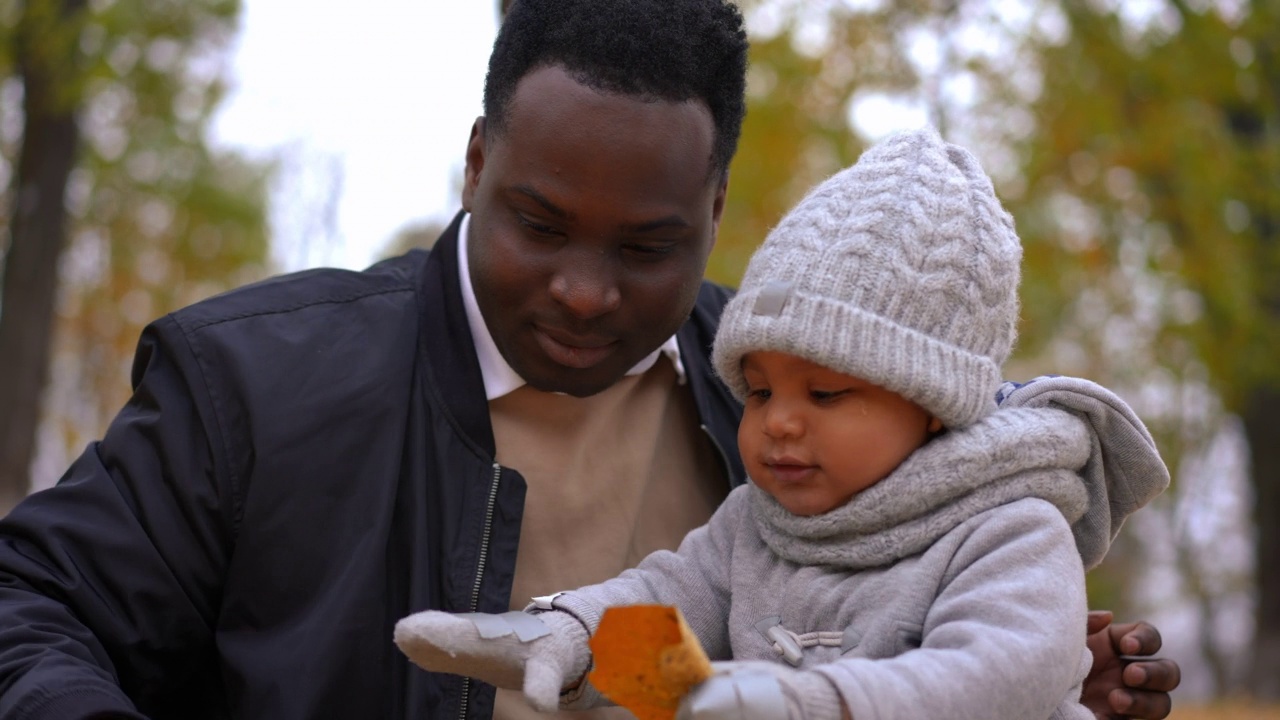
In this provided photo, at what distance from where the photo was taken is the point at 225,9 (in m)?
9.77

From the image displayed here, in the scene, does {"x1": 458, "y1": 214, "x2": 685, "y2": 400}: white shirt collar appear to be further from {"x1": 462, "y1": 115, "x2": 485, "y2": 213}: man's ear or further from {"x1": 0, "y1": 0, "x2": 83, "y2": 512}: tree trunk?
{"x1": 0, "y1": 0, "x2": 83, "y2": 512}: tree trunk

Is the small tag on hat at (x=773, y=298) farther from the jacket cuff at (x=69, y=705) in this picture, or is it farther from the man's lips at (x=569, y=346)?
the jacket cuff at (x=69, y=705)

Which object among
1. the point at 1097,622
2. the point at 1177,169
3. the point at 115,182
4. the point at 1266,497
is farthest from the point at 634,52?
the point at 115,182

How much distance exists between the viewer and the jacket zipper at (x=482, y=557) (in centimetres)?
262

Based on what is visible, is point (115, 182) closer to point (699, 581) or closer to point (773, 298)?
point (699, 581)

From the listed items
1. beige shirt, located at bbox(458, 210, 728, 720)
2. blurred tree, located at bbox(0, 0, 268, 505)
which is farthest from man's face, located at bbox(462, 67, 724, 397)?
blurred tree, located at bbox(0, 0, 268, 505)

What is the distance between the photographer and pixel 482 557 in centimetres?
270

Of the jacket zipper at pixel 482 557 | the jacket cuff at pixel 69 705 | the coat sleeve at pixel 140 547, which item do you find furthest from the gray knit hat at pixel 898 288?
the jacket cuff at pixel 69 705

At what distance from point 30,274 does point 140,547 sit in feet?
26.4

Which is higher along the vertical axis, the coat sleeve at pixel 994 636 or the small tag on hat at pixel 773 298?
the small tag on hat at pixel 773 298

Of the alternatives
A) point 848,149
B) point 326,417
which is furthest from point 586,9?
point 848,149

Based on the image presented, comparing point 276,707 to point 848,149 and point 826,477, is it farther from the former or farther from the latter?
point 848,149

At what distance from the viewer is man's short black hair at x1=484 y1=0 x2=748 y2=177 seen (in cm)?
263

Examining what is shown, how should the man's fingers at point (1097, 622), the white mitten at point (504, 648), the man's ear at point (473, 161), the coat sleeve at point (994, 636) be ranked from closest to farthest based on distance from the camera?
the coat sleeve at point (994, 636) < the white mitten at point (504, 648) < the man's fingers at point (1097, 622) < the man's ear at point (473, 161)
